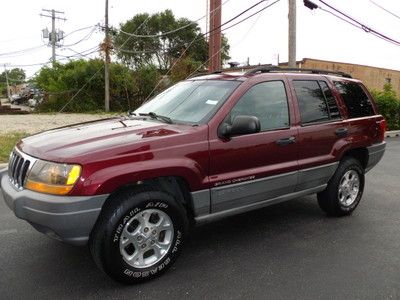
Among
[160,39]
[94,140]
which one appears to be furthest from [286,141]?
[160,39]

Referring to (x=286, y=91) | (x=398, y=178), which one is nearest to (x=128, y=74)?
(x=398, y=178)

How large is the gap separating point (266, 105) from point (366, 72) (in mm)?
29254

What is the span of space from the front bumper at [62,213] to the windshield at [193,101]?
4.15 feet

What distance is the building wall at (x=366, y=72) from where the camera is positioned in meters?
26.4

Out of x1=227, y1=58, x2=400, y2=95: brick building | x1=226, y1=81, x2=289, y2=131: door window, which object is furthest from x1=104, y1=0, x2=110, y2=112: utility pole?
x1=226, y1=81, x2=289, y2=131: door window

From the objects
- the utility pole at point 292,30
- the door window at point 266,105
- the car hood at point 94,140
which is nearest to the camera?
the car hood at point 94,140

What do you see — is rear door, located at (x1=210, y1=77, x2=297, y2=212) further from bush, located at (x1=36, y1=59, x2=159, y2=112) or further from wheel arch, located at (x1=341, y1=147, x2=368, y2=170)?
bush, located at (x1=36, y1=59, x2=159, y2=112)

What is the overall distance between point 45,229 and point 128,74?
2483cm

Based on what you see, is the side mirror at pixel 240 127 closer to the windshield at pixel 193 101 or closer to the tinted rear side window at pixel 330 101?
the windshield at pixel 193 101

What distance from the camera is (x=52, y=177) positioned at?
3.16 meters

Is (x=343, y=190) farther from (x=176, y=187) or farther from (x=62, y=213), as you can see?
(x=62, y=213)

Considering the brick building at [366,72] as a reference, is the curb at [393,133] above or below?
below

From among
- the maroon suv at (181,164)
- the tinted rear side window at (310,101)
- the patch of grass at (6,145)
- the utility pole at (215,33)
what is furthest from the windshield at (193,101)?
the utility pole at (215,33)

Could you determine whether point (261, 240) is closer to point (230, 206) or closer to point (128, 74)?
point (230, 206)
